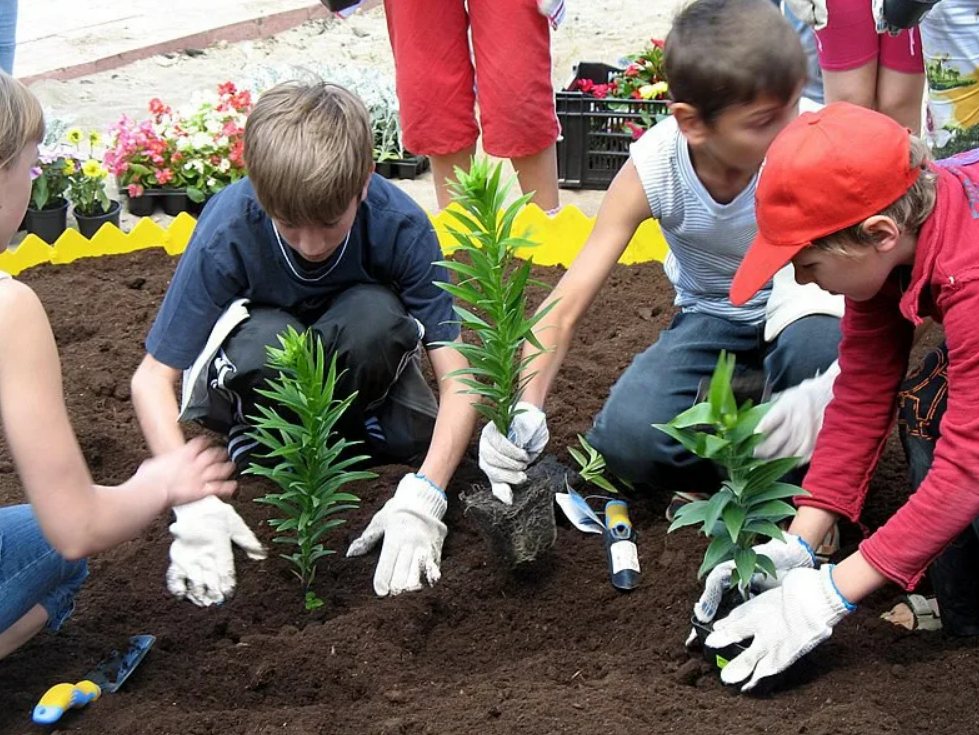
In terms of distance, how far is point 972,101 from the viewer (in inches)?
157

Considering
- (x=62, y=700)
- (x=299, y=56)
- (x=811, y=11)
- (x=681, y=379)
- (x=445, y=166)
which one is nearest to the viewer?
(x=62, y=700)

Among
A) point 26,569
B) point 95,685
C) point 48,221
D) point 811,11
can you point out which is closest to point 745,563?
point 95,685

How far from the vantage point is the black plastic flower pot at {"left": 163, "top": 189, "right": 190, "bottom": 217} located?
549 centimetres

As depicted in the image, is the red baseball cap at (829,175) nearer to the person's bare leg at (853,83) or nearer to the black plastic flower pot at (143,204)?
the person's bare leg at (853,83)

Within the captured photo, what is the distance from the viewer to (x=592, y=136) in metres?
5.49

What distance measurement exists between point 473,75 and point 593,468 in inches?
81.2

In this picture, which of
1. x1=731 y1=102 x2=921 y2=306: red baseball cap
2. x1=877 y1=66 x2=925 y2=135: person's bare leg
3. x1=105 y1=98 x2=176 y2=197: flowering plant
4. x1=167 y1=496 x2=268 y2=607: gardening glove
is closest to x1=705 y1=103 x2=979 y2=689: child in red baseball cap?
x1=731 y1=102 x2=921 y2=306: red baseball cap

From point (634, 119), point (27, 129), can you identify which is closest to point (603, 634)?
point (27, 129)

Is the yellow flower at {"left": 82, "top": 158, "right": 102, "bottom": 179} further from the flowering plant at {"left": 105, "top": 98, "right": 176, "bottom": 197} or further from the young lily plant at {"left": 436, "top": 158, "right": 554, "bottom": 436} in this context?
the young lily plant at {"left": 436, "top": 158, "right": 554, "bottom": 436}

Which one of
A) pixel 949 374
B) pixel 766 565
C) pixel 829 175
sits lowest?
pixel 766 565

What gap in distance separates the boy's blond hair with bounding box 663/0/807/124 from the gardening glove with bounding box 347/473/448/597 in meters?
1.09

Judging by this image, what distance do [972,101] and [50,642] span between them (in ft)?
10.5

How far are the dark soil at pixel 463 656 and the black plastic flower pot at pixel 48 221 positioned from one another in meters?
2.08

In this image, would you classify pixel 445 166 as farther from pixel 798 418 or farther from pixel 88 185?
pixel 798 418
